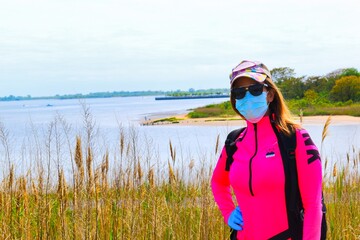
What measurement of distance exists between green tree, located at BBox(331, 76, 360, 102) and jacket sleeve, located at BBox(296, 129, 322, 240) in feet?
133

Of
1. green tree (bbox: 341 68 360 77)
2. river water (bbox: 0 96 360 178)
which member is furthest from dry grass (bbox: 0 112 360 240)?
green tree (bbox: 341 68 360 77)

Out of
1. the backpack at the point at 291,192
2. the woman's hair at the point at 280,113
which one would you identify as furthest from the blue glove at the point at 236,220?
the woman's hair at the point at 280,113

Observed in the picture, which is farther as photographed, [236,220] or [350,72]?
[350,72]

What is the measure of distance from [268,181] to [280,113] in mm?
320

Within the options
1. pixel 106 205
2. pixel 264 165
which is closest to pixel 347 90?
pixel 106 205

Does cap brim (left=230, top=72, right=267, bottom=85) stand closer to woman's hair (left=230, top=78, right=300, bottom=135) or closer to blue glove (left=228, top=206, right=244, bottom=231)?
woman's hair (left=230, top=78, right=300, bottom=135)

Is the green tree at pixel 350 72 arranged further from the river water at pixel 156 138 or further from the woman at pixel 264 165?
the woman at pixel 264 165

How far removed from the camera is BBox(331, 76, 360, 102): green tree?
132 feet

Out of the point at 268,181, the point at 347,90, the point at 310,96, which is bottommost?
the point at 310,96

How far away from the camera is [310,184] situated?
79.0 inches

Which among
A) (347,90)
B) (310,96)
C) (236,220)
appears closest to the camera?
(236,220)

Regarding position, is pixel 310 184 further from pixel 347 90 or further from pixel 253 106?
pixel 347 90

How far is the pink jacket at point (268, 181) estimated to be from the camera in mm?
2014

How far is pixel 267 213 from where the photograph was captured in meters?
2.12
